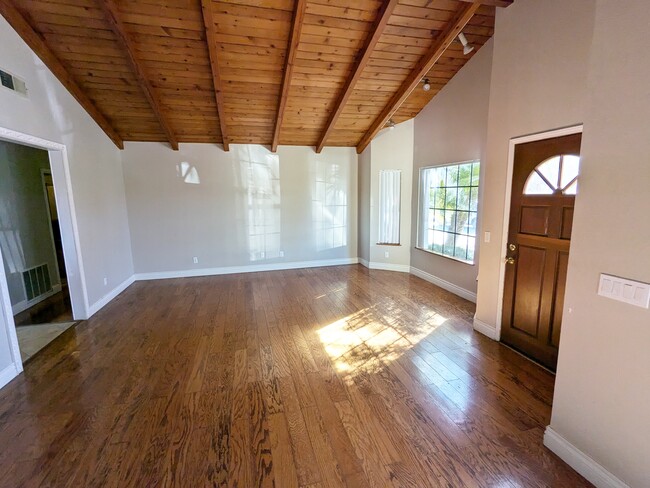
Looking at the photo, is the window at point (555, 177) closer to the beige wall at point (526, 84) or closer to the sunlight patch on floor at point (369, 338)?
the beige wall at point (526, 84)

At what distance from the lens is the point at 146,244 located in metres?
5.67

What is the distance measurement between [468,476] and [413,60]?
4354 millimetres

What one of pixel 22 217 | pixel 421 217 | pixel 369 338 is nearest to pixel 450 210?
pixel 421 217

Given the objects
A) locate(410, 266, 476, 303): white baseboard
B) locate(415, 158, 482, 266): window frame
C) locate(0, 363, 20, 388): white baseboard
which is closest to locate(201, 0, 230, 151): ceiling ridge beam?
locate(415, 158, 482, 266): window frame

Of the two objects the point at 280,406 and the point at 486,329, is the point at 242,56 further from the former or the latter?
the point at 486,329

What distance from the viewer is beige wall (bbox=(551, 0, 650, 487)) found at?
1.42m

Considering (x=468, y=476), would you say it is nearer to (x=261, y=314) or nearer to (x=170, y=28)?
(x=261, y=314)

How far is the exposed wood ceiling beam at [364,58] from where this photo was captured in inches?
123

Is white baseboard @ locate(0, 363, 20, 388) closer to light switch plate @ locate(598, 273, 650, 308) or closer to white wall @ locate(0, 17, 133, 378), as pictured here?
white wall @ locate(0, 17, 133, 378)

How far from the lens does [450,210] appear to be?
4910 mm

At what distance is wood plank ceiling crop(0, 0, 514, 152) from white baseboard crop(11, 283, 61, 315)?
2652 millimetres

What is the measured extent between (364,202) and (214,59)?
369 centimetres

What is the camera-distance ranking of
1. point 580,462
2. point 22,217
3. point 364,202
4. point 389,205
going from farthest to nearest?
point 364,202, point 389,205, point 22,217, point 580,462

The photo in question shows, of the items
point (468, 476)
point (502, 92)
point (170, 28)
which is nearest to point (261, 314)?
point (468, 476)
